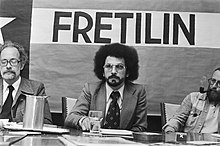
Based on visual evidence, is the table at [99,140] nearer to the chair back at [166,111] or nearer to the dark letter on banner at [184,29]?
the chair back at [166,111]

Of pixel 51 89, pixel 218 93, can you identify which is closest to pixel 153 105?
pixel 218 93

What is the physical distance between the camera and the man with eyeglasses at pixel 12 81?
11.7ft

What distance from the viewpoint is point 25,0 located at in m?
4.02

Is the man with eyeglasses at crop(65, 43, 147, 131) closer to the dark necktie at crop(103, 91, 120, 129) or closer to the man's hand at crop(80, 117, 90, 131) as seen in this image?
the dark necktie at crop(103, 91, 120, 129)

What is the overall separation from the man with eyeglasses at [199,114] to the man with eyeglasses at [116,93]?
0.31 metres

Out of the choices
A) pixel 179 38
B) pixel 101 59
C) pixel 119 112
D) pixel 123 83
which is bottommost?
pixel 119 112

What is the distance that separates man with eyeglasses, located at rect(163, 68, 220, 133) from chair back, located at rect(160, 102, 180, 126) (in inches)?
3.5

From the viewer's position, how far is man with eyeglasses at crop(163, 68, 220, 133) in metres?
3.30

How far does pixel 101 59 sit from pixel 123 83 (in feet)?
1.18

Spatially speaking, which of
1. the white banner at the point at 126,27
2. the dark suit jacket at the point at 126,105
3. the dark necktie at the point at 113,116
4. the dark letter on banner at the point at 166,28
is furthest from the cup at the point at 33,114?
the dark letter on banner at the point at 166,28

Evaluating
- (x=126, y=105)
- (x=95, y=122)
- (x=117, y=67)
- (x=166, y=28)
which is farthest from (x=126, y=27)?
(x=95, y=122)

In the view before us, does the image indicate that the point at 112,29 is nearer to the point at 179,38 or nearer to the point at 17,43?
the point at 179,38

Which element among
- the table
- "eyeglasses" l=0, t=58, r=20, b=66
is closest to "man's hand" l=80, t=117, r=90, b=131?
the table

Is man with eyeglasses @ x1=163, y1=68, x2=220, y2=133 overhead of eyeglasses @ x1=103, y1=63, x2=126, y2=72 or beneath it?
beneath
